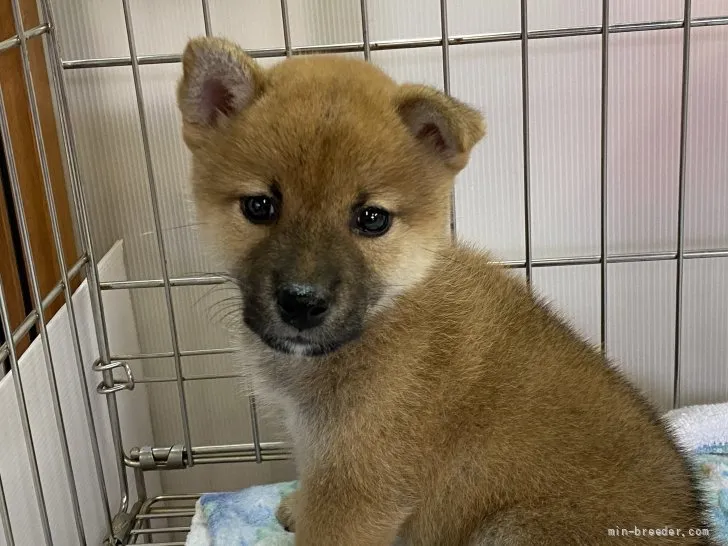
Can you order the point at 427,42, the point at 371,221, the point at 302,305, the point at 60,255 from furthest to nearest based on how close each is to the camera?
1. the point at 427,42
2. the point at 60,255
3. the point at 371,221
4. the point at 302,305

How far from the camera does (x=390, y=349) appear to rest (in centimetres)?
136

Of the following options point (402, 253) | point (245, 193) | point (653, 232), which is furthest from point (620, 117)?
point (245, 193)

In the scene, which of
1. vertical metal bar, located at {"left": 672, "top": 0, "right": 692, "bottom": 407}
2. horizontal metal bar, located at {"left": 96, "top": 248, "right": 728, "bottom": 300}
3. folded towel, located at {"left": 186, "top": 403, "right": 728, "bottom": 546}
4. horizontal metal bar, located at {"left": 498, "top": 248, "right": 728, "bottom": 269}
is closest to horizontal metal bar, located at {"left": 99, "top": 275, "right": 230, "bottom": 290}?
horizontal metal bar, located at {"left": 96, "top": 248, "right": 728, "bottom": 300}

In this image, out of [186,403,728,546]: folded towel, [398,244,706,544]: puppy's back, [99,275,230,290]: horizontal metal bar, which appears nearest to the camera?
[398,244,706,544]: puppy's back

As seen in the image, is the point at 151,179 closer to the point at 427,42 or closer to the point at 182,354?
the point at 182,354

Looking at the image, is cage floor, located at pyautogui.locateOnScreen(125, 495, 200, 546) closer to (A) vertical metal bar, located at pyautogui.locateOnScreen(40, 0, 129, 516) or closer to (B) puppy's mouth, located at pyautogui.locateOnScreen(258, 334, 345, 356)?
(A) vertical metal bar, located at pyautogui.locateOnScreen(40, 0, 129, 516)

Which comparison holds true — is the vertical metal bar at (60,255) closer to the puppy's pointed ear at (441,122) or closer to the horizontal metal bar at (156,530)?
the horizontal metal bar at (156,530)

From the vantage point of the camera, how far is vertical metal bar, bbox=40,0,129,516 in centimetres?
172

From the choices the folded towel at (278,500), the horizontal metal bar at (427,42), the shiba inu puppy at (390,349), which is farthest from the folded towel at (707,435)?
the horizontal metal bar at (427,42)

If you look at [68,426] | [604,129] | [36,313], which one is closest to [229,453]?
[68,426]

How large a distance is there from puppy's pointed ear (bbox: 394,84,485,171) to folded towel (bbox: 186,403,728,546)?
83cm

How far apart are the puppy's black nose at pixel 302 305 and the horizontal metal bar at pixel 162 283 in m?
0.67

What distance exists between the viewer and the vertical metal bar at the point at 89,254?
172 centimetres

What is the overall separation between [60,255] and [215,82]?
59 centimetres
